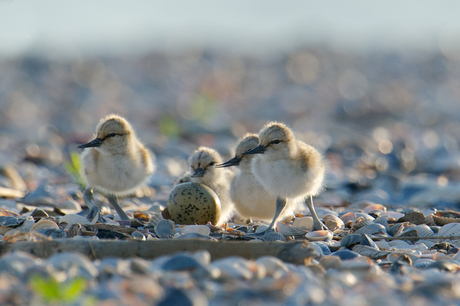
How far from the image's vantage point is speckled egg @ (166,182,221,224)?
167 inches

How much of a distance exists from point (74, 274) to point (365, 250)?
186 cm

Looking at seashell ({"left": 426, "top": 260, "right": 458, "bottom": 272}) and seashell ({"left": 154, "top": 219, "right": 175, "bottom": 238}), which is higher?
seashell ({"left": 426, "top": 260, "right": 458, "bottom": 272})

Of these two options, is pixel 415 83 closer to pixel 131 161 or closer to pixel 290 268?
pixel 131 161

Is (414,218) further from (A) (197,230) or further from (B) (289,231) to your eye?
(A) (197,230)

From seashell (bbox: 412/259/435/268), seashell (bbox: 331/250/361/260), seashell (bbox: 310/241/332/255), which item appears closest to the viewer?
seashell (bbox: 412/259/435/268)

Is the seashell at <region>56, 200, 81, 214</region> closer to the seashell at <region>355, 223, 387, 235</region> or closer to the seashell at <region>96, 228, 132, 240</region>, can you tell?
the seashell at <region>96, 228, 132, 240</region>

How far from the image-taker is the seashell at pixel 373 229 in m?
4.07

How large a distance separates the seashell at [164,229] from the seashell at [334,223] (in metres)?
1.24

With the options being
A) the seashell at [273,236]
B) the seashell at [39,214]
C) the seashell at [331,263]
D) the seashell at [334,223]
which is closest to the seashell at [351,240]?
the seashell at [273,236]

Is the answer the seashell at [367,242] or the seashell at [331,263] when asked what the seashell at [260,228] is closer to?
the seashell at [367,242]

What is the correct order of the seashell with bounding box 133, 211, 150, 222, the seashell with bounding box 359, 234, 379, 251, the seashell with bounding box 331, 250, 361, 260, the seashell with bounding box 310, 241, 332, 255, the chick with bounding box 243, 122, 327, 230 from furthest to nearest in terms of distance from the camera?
the seashell with bounding box 133, 211, 150, 222 < the chick with bounding box 243, 122, 327, 230 < the seashell with bounding box 359, 234, 379, 251 < the seashell with bounding box 310, 241, 332, 255 < the seashell with bounding box 331, 250, 361, 260

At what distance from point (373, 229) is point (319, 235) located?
0.45 meters

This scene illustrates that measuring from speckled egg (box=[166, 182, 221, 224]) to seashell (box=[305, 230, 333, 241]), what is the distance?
0.76 m

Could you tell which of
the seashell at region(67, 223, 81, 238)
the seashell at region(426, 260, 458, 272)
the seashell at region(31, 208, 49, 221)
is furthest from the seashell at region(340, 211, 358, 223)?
the seashell at region(31, 208, 49, 221)
